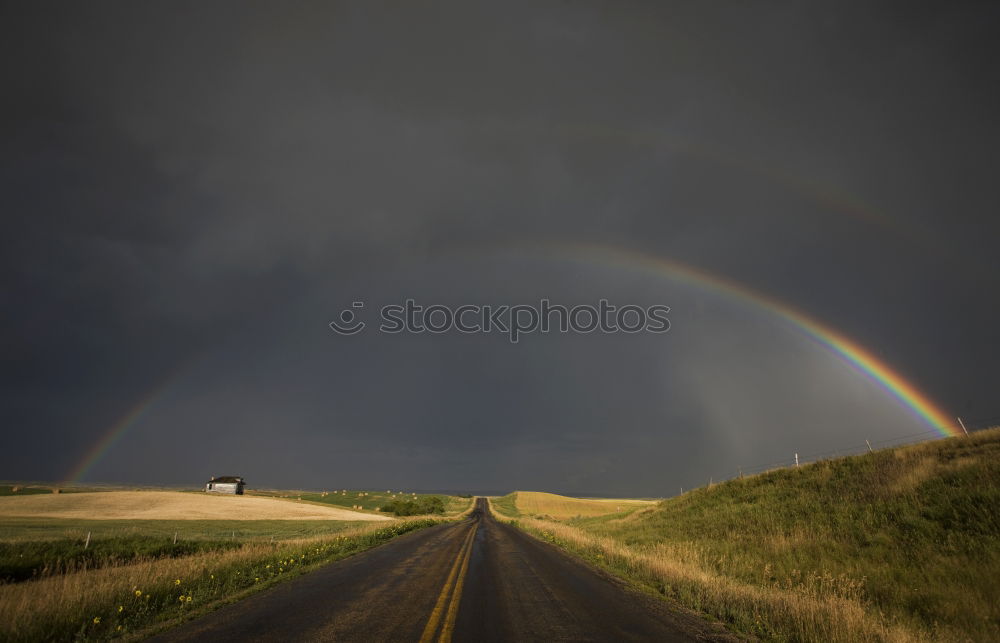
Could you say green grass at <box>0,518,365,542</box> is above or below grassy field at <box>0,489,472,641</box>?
below

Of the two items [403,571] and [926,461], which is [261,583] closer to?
[403,571]

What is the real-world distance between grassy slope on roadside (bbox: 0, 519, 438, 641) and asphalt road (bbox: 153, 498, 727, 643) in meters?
1.07

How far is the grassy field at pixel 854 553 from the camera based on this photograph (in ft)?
29.0

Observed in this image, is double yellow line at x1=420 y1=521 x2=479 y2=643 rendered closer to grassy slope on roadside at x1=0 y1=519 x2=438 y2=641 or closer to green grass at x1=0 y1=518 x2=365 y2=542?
grassy slope on roadside at x1=0 y1=519 x2=438 y2=641

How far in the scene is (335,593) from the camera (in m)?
10.9

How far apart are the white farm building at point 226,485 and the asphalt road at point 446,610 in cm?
14896

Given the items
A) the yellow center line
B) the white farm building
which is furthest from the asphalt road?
the white farm building

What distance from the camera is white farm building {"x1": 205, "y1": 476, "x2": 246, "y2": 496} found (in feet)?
445

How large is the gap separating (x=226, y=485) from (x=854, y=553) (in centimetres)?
15916

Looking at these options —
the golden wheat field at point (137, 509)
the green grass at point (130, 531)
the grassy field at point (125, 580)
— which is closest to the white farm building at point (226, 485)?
the golden wheat field at point (137, 509)

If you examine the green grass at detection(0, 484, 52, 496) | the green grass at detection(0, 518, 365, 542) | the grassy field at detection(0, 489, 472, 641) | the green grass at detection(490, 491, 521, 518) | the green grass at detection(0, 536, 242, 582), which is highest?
the grassy field at detection(0, 489, 472, 641)

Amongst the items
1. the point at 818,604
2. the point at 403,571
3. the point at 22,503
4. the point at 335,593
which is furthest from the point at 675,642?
the point at 22,503

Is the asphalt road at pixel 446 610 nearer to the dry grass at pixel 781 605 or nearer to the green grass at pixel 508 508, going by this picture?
the dry grass at pixel 781 605

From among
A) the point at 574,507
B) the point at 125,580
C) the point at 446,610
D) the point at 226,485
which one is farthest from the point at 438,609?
the point at 226,485
